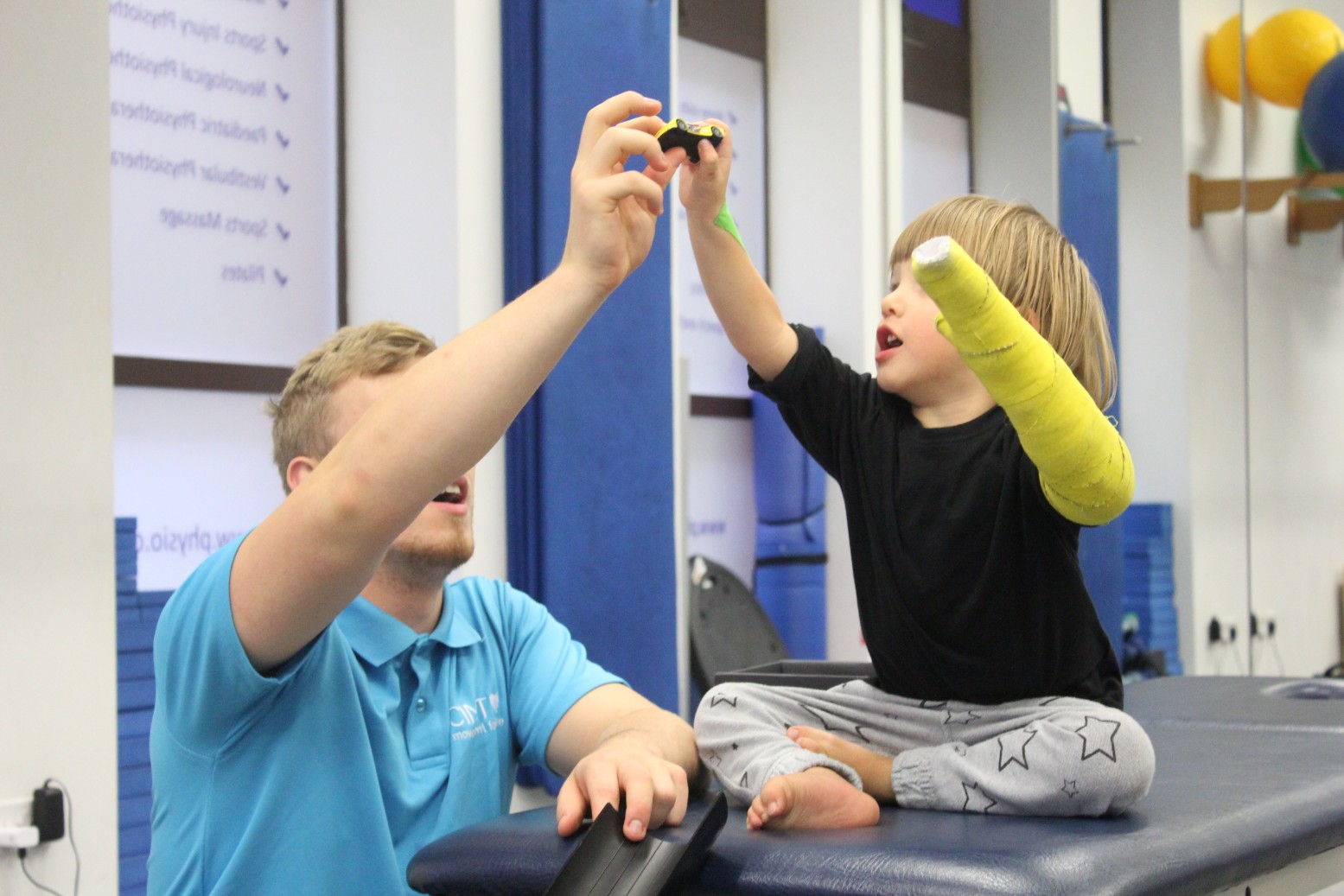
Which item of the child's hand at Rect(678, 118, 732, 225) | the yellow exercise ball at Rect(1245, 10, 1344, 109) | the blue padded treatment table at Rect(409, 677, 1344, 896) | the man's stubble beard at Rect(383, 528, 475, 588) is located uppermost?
the yellow exercise ball at Rect(1245, 10, 1344, 109)

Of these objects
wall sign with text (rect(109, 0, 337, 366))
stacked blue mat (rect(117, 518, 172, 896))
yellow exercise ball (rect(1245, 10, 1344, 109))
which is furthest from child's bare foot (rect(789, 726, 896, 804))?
yellow exercise ball (rect(1245, 10, 1344, 109))

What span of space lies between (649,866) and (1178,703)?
1204 millimetres

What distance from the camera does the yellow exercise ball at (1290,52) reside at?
503 centimetres

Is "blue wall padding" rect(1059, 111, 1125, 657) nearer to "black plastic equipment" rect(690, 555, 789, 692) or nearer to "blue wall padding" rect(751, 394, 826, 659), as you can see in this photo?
"blue wall padding" rect(751, 394, 826, 659)

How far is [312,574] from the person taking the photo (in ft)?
3.18

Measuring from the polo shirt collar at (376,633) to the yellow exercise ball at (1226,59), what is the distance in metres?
5.04

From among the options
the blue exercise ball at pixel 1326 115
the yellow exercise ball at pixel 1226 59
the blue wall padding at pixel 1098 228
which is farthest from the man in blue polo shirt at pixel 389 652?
the yellow exercise ball at pixel 1226 59

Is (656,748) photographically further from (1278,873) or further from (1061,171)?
(1061,171)

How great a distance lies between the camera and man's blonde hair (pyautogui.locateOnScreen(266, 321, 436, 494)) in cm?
131

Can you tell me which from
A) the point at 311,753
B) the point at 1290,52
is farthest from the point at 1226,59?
the point at 311,753

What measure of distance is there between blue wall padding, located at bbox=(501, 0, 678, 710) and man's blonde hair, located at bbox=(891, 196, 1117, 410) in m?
1.55

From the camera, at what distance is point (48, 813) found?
2002mm

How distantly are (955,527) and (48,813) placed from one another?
1.54m

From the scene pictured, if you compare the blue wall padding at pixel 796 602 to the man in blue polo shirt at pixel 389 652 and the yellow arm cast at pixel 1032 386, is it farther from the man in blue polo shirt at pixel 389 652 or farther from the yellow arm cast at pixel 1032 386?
the yellow arm cast at pixel 1032 386
